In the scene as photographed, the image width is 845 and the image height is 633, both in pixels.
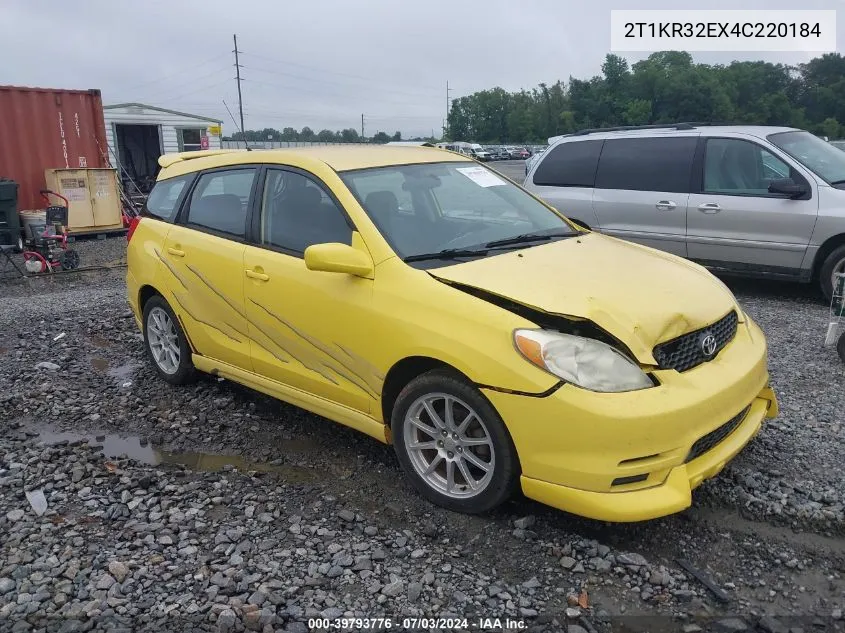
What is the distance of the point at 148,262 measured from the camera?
5.18 m

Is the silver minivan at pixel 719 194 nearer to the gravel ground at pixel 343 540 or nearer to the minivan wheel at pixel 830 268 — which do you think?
the minivan wheel at pixel 830 268

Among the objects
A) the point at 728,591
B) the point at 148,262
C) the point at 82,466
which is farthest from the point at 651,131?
the point at 82,466

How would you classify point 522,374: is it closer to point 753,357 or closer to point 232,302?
point 753,357

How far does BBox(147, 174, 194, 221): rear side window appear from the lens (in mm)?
5121

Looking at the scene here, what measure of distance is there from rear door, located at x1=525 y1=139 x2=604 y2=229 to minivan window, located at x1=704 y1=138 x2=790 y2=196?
1.33m

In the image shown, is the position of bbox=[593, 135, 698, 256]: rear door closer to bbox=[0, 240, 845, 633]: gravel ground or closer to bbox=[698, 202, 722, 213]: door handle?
bbox=[698, 202, 722, 213]: door handle

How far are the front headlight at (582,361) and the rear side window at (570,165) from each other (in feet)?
19.1

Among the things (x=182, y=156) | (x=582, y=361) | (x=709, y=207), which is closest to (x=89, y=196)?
(x=182, y=156)

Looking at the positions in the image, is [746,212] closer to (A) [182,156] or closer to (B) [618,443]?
(B) [618,443]

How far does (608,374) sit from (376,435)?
1.33 m

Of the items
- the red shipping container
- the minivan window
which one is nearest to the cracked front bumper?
the minivan window

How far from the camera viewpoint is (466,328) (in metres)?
3.12

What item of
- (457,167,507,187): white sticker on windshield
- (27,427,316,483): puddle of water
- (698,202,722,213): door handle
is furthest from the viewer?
(698,202,722,213): door handle

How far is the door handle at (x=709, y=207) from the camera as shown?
24.4 feet
